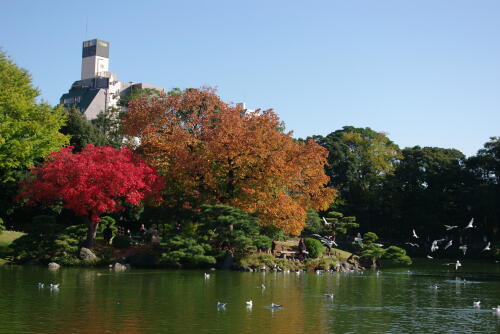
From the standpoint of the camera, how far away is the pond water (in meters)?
15.1

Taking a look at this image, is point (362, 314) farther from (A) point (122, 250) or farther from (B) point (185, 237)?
(A) point (122, 250)

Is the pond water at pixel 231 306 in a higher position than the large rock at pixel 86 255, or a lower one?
lower

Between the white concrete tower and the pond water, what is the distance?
8552cm

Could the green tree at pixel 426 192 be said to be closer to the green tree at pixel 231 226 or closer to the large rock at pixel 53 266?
the green tree at pixel 231 226

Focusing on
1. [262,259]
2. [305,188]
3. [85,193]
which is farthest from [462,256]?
[85,193]

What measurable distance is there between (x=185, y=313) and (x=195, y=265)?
824 inches

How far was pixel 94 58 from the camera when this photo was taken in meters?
110

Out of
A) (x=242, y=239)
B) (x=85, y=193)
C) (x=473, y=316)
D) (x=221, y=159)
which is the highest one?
(x=221, y=159)

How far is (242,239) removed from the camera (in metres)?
36.2

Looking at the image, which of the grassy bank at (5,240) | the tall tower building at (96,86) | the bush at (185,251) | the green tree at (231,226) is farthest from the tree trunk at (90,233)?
the tall tower building at (96,86)

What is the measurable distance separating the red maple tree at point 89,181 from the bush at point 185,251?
11.8 ft

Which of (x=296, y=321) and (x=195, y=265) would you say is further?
(x=195, y=265)

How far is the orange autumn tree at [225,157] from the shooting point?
3956 centimetres

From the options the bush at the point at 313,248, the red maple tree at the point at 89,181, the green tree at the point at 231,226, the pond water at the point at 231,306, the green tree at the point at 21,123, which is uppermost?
the green tree at the point at 21,123
